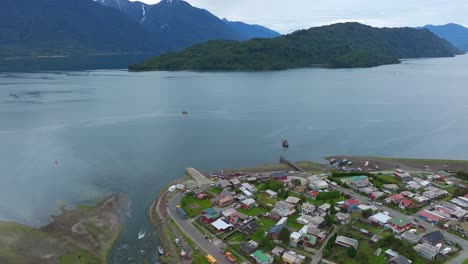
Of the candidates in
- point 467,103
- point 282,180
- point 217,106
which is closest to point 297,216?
point 282,180

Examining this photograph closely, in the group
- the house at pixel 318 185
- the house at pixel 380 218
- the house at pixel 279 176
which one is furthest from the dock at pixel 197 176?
the house at pixel 380 218

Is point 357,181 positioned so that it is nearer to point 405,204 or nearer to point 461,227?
point 405,204

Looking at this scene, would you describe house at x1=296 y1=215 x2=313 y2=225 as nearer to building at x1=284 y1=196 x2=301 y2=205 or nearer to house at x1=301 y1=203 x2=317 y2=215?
house at x1=301 y1=203 x2=317 y2=215

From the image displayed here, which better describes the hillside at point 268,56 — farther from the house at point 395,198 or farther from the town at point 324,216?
the house at point 395,198

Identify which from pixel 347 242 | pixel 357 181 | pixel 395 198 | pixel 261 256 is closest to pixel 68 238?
pixel 261 256

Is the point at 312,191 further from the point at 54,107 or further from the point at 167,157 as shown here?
the point at 54,107
